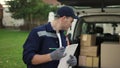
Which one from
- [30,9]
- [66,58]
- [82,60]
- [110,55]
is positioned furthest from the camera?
[30,9]

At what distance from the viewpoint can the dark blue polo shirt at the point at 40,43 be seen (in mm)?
3787

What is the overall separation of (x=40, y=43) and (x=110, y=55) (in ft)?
9.33

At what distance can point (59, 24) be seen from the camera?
3.83 m

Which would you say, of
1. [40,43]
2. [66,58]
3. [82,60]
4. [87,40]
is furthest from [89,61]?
[40,43]

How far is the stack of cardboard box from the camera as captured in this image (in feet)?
22.1

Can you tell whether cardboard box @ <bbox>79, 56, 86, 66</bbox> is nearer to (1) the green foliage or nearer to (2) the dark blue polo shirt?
(2) the dark blue polo shirt

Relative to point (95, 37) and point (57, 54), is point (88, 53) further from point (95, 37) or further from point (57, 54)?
point (57, 54)

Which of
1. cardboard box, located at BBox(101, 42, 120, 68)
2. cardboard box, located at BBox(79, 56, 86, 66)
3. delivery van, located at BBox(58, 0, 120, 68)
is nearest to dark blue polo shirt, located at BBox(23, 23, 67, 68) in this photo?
delivery van, located at BBox(58, 0, 120, 68)

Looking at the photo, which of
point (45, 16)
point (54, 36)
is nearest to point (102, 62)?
point (54, 36)

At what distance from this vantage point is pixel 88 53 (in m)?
6.79

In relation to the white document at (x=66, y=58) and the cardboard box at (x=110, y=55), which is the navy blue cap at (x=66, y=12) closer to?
the white document at (x=66, y=58)

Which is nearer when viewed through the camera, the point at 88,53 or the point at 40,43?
the point at 40,43

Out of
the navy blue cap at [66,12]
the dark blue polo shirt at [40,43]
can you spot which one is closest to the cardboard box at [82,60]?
the dark blue polo shirt at [40,43]

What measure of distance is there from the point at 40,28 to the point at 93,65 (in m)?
3.05
